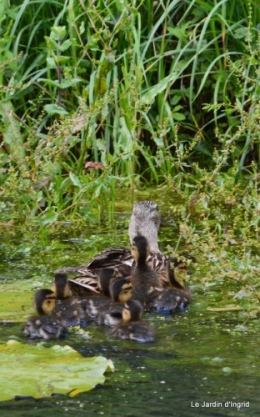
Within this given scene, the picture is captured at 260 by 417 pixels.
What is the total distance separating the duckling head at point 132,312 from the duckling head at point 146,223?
140 cm

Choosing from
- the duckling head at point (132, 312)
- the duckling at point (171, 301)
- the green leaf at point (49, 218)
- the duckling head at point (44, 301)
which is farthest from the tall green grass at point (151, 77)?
the duckling head at point (132, 312)

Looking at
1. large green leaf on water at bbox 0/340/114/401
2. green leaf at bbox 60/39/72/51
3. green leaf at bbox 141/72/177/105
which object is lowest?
large green leaf on water at bbox 0/340/114/401

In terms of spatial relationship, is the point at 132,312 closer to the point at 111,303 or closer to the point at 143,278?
the point at 111,303

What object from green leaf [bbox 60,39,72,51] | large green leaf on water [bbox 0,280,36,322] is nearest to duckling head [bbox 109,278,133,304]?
large green leaf on water [bbox 0,280,36,322]

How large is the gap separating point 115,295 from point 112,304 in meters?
0.08

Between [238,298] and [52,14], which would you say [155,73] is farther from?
[238,298]

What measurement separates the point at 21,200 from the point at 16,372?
248cm

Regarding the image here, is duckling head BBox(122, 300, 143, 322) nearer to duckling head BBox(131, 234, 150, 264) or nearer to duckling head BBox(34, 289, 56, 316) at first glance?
duckling head BBox(34, 289, 56, 316)

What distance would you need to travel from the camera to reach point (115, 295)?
6258 mm

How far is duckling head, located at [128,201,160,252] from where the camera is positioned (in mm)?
7457

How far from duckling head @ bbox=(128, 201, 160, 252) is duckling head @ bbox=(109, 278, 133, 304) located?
103 centimetres

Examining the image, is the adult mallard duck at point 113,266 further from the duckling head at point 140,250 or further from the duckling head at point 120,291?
the duckling head at point 120,291

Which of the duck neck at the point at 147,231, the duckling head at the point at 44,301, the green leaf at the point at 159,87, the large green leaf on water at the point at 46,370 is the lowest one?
the duck neck at the point at 147,231

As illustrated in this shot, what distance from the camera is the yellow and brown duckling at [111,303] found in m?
6.06
